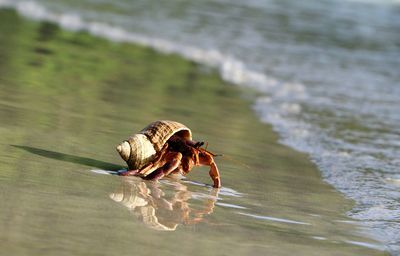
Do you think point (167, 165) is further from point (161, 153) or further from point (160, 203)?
point (160, 203)

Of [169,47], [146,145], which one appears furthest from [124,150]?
[169,47]

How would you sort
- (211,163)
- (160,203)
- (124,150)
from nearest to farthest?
(160,203) < (124,150) < (211,163)

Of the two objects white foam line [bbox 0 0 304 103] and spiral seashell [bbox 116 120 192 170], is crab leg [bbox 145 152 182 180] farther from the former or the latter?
white foam line [bbox 0 0 304 103]

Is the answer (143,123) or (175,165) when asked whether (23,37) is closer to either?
(143,123)

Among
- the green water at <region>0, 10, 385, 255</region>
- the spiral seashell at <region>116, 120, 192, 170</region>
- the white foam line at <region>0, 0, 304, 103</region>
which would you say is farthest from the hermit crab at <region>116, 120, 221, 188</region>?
the white foam line at <region>0, 0, 304, 103</region>

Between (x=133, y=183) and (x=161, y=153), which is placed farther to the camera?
(x=161, y=153)

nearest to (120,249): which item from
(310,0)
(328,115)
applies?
(328,115)
